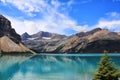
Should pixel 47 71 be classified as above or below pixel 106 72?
below

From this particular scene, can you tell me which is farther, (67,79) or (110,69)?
(67,79)

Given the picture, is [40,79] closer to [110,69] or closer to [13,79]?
[13,79]

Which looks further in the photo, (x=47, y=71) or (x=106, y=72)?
(x=47, y=71)

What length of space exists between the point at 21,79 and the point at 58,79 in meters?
7.96

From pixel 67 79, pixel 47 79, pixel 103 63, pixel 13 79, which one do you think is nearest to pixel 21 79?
pixel 13 79

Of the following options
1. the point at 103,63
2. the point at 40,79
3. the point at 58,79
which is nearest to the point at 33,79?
the point at 40,79

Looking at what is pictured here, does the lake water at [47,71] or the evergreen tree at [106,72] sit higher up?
the evergreen tree at [106,72]

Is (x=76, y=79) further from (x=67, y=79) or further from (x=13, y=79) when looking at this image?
(x=13, y=79)

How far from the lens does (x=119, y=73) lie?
17.7 m

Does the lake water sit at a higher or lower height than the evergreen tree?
lower

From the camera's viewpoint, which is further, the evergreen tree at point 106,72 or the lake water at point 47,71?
the lake water at point 47,71

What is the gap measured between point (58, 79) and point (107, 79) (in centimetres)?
4015

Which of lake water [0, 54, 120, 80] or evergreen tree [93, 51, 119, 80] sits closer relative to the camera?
evergreen tree [93, 51, 119, 80]

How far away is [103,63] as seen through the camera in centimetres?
1800
